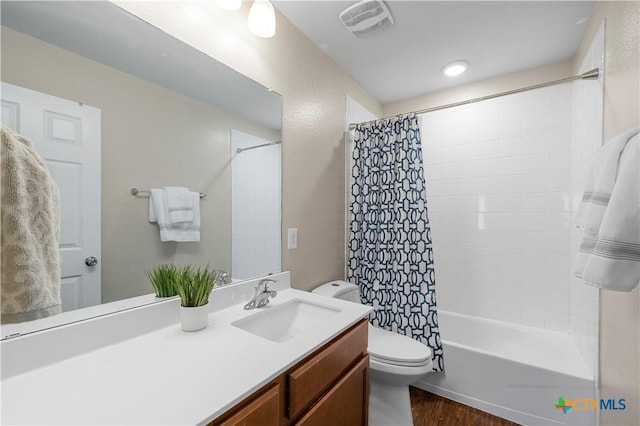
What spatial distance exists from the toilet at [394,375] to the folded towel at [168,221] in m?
1.16

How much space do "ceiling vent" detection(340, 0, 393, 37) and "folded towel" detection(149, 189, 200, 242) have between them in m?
1.30

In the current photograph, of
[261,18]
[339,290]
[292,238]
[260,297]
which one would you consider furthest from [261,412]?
[261,18]

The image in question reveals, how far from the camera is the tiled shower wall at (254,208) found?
4.52ft

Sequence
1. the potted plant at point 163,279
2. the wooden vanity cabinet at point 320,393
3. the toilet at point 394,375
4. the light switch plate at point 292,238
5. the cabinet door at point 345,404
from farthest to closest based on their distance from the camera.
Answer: the light switch plate at point 292,238, the toilet at point 394,375, the potted plant at point 163,279, the cabinet door at point 345,404, the wooden vanity cabinet at point 320,393

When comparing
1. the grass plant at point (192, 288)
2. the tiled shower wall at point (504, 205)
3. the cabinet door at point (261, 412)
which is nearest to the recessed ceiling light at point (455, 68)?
the tiled shower wall at point (504, 205)

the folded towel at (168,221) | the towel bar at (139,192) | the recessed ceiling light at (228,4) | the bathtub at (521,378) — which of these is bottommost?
the bathtub at (521,378)

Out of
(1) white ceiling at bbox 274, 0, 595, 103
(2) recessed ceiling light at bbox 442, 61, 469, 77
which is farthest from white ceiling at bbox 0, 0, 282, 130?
(2) recessed ceiling light at bbox 442, 61, 469, 77

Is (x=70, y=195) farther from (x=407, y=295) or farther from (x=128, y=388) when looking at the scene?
(x=407, y=295)

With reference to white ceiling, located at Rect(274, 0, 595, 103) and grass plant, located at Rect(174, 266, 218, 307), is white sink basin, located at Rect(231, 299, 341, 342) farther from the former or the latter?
white ceiling, located at Rect(274, 0, 595, 103)

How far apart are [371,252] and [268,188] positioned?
92cm

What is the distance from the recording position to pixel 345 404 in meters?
1.07

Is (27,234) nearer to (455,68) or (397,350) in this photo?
(397,350)

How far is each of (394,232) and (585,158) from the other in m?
1.26

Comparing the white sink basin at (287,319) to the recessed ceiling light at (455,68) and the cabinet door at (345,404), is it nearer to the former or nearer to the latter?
the cabinet door at (345,404)
